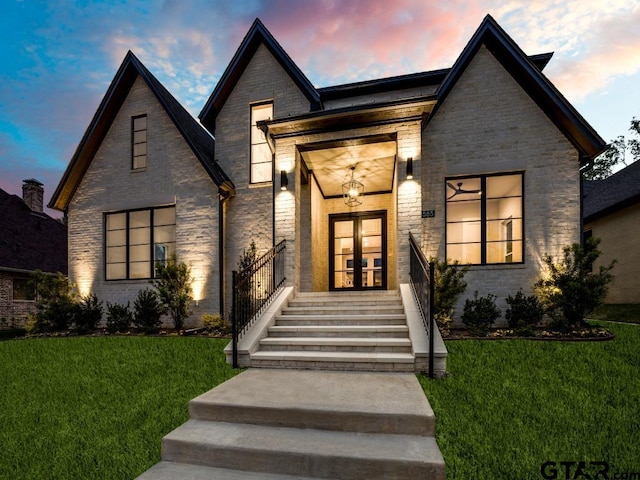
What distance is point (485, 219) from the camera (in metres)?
7.59

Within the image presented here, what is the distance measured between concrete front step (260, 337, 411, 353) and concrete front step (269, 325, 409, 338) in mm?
107

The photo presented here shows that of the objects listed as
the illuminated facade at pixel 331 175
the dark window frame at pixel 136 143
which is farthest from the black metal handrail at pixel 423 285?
the dark window frame at pixel 136 143

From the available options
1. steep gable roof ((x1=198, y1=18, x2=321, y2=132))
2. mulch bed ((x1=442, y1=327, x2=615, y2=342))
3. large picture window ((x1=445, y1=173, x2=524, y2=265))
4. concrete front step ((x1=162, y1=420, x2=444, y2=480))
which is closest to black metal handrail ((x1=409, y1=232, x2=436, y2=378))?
mulch bed ((x1=442, y1=327, x2=615, y2=342))

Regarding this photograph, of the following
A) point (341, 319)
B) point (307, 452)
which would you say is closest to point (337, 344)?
point (341, 319)

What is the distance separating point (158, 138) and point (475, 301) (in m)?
9.77

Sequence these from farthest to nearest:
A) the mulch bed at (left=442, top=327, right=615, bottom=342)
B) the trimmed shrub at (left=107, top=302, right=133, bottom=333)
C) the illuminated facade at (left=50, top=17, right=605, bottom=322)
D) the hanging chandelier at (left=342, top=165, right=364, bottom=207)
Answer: the hanging chandelier at (left=342, top=165, right=364, bottom=207)
the trimmed shrub at (left=107, top=302, right=133, bottom=333)
the illuminated facade at (left=50, top=17, right=605, bottom=322)
the mulch bed at (left=442, top=327, right=615, bottom=342)

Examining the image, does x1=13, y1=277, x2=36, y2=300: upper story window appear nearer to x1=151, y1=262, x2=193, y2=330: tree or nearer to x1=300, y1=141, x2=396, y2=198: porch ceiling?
x1=151, y1=262, x2=193, y2=330: tree

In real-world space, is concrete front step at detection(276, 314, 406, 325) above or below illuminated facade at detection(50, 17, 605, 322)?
below

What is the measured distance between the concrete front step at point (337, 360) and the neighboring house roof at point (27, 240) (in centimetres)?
1426

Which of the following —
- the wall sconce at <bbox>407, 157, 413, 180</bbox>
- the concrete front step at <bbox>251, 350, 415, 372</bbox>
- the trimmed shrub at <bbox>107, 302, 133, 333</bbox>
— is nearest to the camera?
the concrete front step at <bbox>251, 350, 415, 372</bbox>

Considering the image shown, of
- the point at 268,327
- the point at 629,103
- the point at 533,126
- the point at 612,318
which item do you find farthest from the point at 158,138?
the point at 629,103

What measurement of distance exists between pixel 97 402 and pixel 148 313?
4.72 metres

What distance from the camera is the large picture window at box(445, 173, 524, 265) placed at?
24.6ft
